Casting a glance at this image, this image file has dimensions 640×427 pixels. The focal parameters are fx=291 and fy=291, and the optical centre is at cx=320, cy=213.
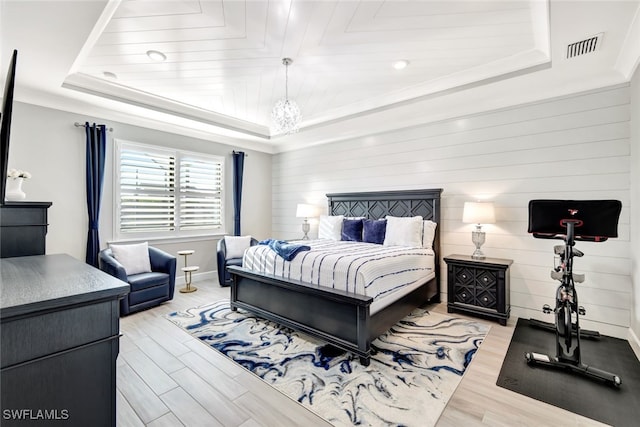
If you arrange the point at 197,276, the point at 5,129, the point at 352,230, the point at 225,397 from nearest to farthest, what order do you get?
the point at 5,129 < the point at 225,397 < the point at 352,230 < the point at 197,276

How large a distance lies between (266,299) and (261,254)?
0.55 metres

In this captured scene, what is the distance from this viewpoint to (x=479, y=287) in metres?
3.57

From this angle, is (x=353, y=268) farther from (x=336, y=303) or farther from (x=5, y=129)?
(x=5, y=129)

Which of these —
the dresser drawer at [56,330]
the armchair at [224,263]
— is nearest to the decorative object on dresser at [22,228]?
the dresser drawer at [56,330]

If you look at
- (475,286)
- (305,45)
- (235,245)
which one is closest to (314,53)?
(305,45)

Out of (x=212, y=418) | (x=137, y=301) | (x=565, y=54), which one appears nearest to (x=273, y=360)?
(x=212, y=418)

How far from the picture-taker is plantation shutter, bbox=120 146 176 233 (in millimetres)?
4539

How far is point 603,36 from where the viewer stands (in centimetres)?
244

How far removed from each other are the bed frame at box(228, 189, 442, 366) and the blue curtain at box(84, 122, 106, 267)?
212cm

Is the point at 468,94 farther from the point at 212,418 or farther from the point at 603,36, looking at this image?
the point at 212,418

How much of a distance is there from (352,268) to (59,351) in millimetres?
2139

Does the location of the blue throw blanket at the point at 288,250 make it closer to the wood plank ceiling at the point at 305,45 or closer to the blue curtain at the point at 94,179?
the wood plank ceiling at the point at 305,45

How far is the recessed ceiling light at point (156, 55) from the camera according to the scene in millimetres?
2992

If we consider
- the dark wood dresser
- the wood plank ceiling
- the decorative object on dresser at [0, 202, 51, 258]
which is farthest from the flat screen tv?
the wood plank ceiling
